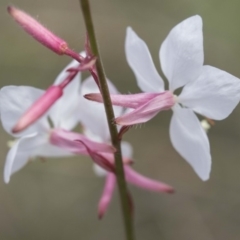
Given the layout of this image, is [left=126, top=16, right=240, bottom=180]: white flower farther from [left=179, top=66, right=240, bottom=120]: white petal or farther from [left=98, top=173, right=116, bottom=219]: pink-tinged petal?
[left=98, top=173, right=116, bottom=219]: pink-tinged petal

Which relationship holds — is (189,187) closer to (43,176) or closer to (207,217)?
(207,217)

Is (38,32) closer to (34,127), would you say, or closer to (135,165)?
(34,127)

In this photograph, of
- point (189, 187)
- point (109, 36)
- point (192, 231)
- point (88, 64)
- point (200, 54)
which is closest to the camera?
point (88, 64)

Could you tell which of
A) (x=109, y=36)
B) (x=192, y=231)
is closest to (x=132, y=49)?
(x=192, y=231)

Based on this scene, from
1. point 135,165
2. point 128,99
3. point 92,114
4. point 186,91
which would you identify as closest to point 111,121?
point 128,99

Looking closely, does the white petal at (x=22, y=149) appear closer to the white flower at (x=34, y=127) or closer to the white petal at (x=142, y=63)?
the white flower at (x=34, y=127)

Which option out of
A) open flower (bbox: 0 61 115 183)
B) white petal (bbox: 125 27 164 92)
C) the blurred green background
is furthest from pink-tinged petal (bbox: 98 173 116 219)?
the blurred green background

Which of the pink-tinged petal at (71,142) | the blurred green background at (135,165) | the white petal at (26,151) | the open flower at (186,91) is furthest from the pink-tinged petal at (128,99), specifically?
the blurred green background at (135,165)
